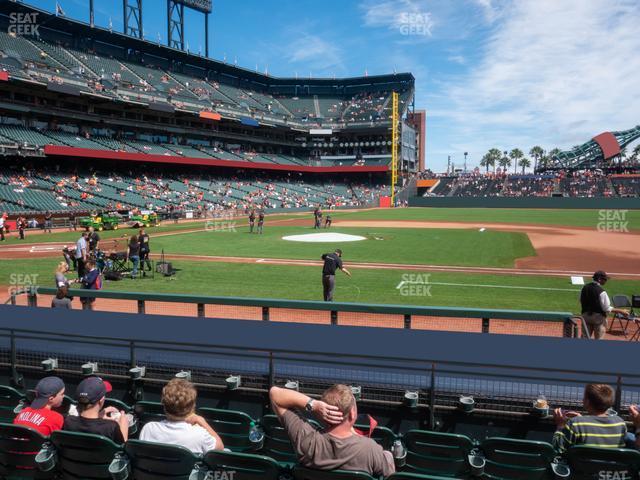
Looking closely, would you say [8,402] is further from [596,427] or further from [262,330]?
[596,427]

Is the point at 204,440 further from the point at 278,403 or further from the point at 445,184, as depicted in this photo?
the point at 445,184

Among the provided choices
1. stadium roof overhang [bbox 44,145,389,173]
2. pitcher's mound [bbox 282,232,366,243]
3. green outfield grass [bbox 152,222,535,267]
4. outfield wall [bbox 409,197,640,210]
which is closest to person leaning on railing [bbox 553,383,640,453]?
green outfield grass [bbox 152,222,535,267]

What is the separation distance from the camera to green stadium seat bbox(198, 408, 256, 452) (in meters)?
4.82

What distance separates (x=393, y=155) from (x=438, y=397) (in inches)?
3440

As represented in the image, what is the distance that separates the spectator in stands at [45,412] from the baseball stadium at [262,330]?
0.02 m

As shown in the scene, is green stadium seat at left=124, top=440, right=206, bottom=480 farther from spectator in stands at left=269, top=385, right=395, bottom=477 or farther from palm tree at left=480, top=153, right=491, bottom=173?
palm tree at left=480, top=153, right=491, bottom=173

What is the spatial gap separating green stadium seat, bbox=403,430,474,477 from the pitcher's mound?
2639 cm

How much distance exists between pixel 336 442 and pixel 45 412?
313cm

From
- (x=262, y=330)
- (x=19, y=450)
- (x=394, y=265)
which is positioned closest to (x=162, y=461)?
(x=19, y=450)

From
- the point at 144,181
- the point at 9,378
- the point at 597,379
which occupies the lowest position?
the point at 9,378

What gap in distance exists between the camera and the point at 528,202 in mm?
77062

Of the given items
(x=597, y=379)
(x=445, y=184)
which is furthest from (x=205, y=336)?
(x=445, y=184)

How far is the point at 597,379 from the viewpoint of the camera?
5680 millimetres
